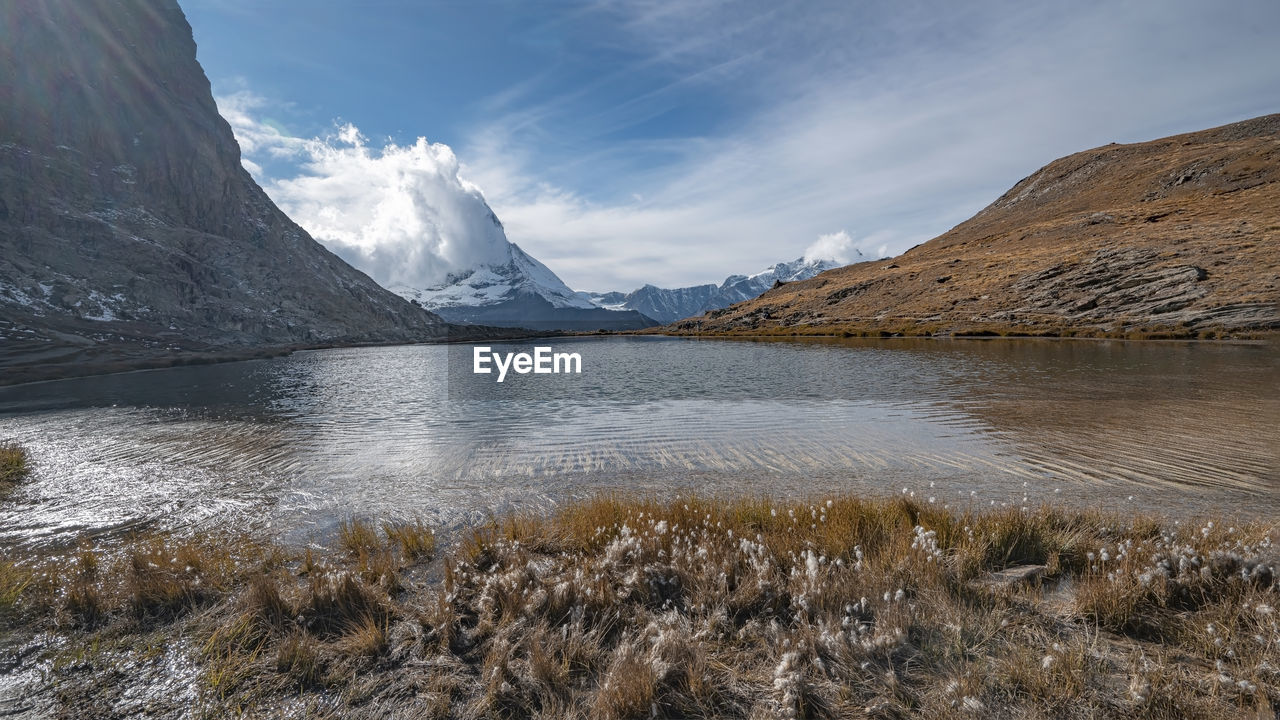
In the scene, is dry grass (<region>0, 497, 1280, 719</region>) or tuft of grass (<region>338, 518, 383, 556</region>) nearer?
dry grass (<region>0, 497, 1280, 719</region>)

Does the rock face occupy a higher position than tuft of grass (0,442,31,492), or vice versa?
the rock face

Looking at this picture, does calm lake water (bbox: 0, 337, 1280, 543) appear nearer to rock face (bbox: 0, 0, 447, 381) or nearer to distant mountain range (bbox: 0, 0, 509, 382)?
distant mountain range (bbox: 0, 0, 509, 382)

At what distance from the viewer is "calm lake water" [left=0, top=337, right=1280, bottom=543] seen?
10.5 meters

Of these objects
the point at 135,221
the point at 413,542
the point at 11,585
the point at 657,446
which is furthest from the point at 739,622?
the point at 135,221

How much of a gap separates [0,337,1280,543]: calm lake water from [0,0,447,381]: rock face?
60745 millimetres

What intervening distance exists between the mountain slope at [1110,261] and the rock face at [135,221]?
369ft

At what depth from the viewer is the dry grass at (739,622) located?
4.15 m

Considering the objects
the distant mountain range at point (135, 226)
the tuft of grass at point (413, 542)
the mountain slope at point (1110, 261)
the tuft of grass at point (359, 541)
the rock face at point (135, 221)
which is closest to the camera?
the tuft of grass at point (413, 542)

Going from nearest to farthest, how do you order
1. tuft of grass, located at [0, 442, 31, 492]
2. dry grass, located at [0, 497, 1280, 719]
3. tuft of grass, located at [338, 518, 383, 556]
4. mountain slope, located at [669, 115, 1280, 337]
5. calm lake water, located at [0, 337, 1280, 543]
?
dry grass, located at [0, 497, 1280, 719] → tuft of grass, located at [338, 518, 383, 556] → calm lake water, located at [0, 337, 1280, 543] → tuft of grass, located at [0, 442, 31, 492] → mountain slope, located at [669, 115, 1280, 337]

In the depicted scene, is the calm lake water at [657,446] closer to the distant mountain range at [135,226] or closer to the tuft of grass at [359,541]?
the tuft of grass at [359,541]

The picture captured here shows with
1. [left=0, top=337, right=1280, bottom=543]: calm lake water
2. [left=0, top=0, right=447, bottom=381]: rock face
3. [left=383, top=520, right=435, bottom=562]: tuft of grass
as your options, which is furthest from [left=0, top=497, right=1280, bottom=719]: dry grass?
[left=0, top=0, right=447, bottom=381]: rock face

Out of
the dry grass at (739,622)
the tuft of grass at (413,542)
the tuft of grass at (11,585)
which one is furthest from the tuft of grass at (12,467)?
the tuft of grass at (413,542)

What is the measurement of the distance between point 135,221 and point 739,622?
6720 inches

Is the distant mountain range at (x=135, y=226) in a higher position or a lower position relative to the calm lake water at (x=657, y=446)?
higher
